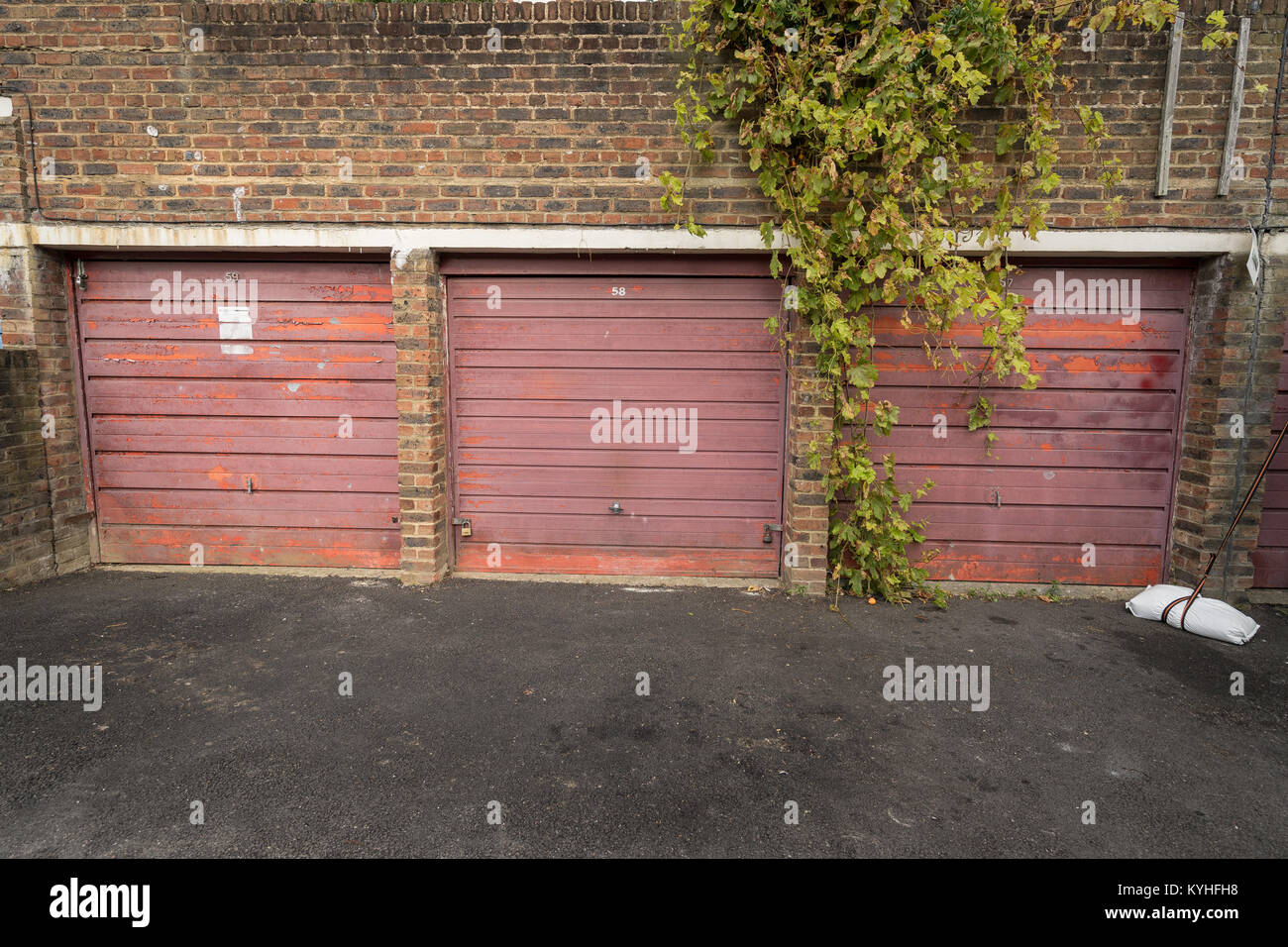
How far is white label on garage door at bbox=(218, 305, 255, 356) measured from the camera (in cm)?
550

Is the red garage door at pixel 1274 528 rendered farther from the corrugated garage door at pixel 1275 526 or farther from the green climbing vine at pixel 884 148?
the green climbing vine at pixel 884 148

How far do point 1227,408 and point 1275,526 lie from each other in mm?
1091

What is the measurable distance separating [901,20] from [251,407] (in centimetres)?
566

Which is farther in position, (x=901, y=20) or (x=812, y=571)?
(x=812, y=571)

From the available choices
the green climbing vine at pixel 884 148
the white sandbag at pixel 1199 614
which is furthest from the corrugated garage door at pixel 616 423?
the white sandbag at pixel 1199 614

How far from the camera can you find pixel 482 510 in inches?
222

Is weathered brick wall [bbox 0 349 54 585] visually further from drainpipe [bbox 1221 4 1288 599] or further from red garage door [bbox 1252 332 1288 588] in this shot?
red garage door [bbox 1252 332 1288 588]

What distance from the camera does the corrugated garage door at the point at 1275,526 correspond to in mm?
5180

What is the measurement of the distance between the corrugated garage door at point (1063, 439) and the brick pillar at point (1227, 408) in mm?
127

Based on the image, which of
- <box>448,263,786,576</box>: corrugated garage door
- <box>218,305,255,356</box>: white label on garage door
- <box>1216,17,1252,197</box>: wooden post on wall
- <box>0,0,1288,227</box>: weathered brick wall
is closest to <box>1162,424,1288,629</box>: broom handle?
<box>0,0,1288,227</box>: weathered brick wall

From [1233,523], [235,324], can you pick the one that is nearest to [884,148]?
[1233,523]

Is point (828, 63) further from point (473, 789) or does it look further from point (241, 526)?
point (241, 526)

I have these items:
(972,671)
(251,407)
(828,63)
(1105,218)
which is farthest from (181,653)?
(1105,218)

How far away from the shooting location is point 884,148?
453 cm
